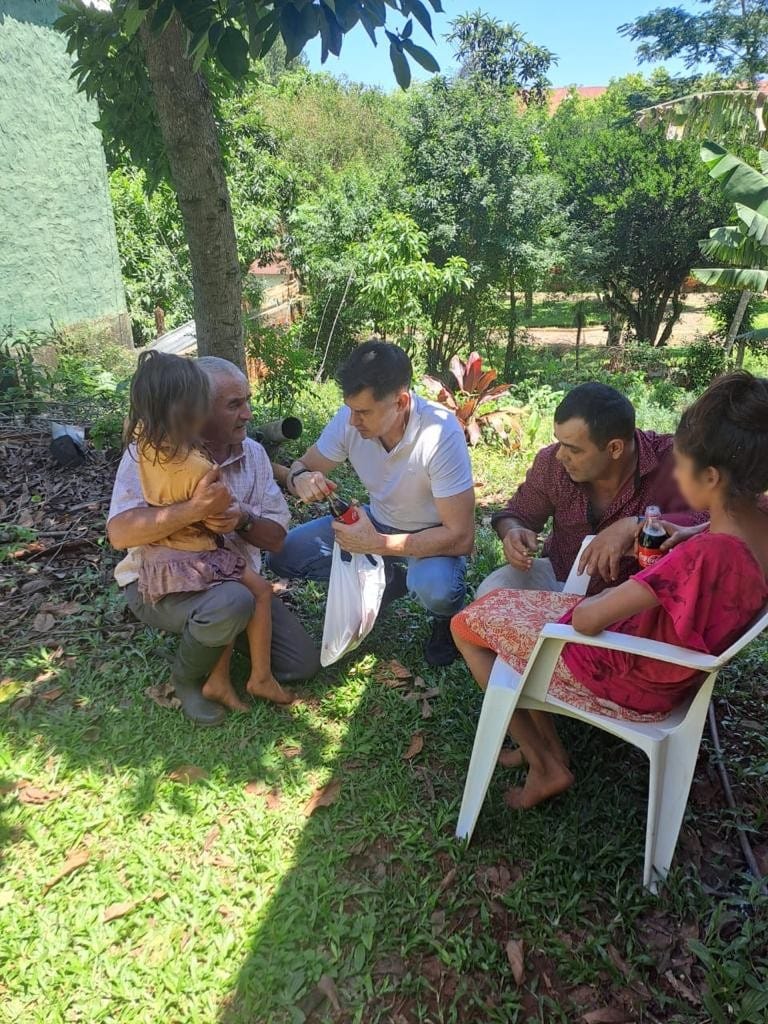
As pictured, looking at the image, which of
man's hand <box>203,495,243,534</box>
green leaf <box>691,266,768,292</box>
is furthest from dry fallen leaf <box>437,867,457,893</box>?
green leaf <box>691,266,768,292</box>

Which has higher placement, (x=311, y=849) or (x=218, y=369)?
(x=218, y=369)

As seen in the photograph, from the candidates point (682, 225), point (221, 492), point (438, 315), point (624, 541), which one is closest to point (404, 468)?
point (221, 492)

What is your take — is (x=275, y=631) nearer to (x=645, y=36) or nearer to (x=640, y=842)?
(x=640, y=842)

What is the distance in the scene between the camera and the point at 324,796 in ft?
8.05

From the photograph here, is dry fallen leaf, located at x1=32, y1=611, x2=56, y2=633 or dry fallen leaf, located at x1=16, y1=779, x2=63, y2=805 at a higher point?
dry fallen leaf, located at x1=32, y1=611, x2=56, y2=633

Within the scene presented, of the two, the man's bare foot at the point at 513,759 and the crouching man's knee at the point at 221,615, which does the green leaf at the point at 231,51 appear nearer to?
the crouching man's knee at the point at 221,615

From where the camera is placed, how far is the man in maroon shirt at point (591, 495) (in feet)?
8.01

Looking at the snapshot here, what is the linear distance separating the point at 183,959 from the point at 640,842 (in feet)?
4.79

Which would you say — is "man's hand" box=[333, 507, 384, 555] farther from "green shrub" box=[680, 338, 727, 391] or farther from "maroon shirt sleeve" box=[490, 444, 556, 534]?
"green shrub" box=[680, 338, 727, 391]

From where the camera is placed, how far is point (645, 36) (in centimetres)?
2019

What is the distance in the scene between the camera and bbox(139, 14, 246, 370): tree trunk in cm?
349

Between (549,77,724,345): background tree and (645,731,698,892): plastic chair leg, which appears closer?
(645,731,698,892): plastic chair leg

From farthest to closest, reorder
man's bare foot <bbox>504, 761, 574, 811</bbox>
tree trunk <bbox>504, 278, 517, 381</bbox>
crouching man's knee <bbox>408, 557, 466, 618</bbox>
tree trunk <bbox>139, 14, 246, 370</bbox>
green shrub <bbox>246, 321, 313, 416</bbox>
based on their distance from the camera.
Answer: tree trunk <bbox>504, 278, 517, 381</bbox> < green shrub <bbox>246, 321, 313, 416</bbox> < tree trunk <bbox>139, 14, 246, 370</bbox> < crouching man's knee <bbox>408, 557, 466, 618</bbox> < man's bare foot <bbox>504, 761, 574, 811</bbox>

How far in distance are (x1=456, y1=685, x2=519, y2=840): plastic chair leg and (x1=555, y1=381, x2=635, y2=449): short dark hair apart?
102 cm
